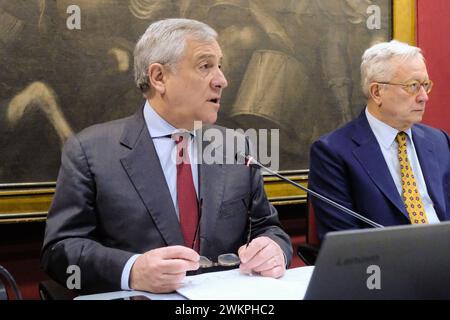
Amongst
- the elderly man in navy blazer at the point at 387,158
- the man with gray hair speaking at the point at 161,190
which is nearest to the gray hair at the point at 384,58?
the elderly man in navy blazer at the point at 387,158

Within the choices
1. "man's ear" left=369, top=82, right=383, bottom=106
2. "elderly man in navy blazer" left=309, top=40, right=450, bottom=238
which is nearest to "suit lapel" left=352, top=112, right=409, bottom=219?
"elderly man in navy blazer" left=309, top=40, right=450, bottom=238

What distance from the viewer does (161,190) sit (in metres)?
1.88

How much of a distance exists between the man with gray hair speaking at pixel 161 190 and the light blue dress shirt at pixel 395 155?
0.70 metres

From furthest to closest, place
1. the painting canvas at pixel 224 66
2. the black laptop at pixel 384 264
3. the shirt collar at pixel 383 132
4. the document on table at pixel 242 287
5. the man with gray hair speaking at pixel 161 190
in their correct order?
the shirt collar at pixel 383 132
the painting canvas at pixel 224 66
the man with gray hair speaking at pixel 161 190
the document on table at pixel 242 287
the black laptop at pixel 384 264

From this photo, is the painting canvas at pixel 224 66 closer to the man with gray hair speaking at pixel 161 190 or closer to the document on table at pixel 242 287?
the man with gray hair speaking at pixel 161 190

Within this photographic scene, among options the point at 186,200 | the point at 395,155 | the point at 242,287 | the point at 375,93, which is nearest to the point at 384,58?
the point at 375,93

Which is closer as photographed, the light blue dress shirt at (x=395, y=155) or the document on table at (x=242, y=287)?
the document on table at (x=242, y=287)

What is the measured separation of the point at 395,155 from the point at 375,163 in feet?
0.48

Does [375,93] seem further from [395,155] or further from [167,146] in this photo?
[167,146]

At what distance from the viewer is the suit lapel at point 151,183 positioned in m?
1.85

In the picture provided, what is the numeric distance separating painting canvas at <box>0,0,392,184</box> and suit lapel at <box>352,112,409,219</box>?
21.1 inches

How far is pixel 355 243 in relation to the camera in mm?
1014

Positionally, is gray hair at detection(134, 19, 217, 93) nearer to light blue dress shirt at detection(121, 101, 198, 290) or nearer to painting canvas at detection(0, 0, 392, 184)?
light blue dress shirt at detection(121, 101, 198, 290)
